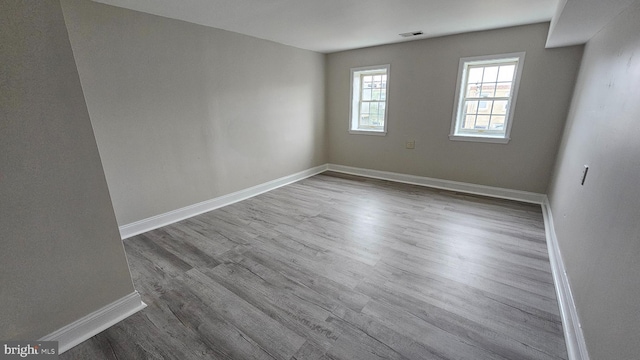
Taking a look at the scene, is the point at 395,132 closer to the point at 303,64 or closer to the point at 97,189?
the point at 303,64

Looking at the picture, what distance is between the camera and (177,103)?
3.12m

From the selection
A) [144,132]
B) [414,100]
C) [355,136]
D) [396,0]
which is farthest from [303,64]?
[144,132]

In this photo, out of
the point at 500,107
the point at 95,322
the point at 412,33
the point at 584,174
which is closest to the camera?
the point at 95,322

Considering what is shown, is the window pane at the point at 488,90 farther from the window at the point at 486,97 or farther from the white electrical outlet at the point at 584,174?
the white electrical outlet at the point at 584,174

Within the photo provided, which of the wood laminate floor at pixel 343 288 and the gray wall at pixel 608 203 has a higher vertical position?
the gray wall at pixel 608 203

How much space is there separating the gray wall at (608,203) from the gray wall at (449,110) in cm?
92

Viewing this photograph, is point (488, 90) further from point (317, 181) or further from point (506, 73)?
point (317, 181)

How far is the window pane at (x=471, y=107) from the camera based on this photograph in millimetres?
4043

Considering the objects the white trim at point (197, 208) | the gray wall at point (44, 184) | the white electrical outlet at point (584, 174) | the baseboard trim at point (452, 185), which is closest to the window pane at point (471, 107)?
the baseboard trim at point (452, 185)

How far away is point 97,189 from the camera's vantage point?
5.17 feet

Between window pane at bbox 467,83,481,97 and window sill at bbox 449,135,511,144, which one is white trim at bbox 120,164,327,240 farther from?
window pane at bbox 467,83,481,97

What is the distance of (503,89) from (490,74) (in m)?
0.30

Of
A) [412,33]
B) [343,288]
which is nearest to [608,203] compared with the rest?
[343,288]

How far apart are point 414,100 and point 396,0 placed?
2.19 metres
